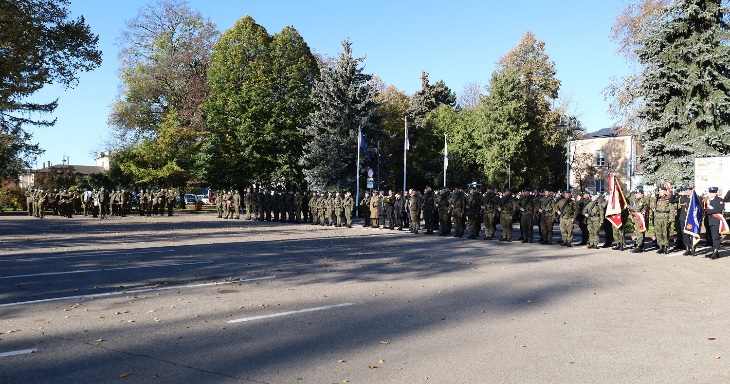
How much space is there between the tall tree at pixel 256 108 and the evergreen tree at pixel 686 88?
88.7 feet

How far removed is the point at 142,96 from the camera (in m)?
54.9

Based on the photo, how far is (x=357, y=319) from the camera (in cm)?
843

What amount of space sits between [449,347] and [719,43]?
23530mm

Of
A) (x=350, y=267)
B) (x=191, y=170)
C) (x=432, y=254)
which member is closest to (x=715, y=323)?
(x=350, y=267)

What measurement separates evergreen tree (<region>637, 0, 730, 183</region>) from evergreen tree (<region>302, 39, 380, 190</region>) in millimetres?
21392

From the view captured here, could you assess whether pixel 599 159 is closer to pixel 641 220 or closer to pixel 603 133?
pixel 603 133

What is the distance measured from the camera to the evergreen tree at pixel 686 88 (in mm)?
24562

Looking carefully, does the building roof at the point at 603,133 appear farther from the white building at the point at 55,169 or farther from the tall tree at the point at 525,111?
the white building at the point at 55,169

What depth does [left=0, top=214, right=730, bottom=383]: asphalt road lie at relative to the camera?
6.06m

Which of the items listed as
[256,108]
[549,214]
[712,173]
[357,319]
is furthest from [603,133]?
[357,319]

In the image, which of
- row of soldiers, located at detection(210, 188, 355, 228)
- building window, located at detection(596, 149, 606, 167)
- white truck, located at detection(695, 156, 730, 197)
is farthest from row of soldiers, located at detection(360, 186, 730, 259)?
building window, located at detection(596, 149, 606, 167)

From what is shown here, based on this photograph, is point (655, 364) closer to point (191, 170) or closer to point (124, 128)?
point (191, 170)

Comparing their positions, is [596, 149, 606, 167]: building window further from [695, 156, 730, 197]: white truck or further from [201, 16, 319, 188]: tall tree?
[695, 156, 730, 197]: white truck

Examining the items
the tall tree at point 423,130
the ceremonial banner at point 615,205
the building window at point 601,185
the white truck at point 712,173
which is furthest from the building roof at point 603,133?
the ceremonial banner at point 615,205
